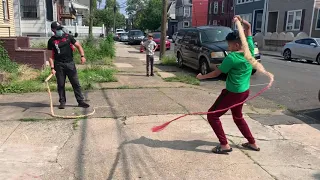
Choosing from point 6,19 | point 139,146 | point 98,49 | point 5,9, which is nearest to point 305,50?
point 98,49

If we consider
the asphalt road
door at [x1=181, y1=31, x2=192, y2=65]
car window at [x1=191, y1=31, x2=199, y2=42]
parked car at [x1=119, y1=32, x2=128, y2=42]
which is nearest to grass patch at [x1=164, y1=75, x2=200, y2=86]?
the asphalt road

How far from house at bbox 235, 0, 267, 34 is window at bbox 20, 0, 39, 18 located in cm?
2198

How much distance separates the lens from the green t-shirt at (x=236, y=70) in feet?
13.5

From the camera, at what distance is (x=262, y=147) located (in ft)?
15.6

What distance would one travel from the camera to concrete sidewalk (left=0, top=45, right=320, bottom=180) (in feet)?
12.8

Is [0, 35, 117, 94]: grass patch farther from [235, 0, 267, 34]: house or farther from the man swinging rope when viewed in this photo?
[235, 0, 267, 34]: house

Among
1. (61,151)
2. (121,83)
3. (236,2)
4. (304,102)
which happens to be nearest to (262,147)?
(61,151)

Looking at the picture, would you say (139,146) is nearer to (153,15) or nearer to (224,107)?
(224,107)

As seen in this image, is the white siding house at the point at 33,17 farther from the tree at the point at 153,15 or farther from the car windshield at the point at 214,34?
the tree at the point at 153,15

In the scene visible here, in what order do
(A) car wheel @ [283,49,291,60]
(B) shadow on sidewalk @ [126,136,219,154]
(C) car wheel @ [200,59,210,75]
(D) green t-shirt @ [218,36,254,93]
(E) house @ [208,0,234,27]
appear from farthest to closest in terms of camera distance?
(E) house @ [208,0,234,27] → (A) car wheel @ [283,49,291,60] → (C) car wheel @ [200,59,210,75] → (B) shadow on sidewalk @ [126,136,219,154] → (D) green t-shirt @ [218,36,254,93]

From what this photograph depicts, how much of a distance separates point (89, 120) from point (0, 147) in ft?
5.38

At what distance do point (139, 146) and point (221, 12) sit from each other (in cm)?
4561

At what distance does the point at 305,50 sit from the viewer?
17984 millimetres

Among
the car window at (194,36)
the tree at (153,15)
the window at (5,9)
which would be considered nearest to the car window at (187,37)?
the car window at (194,36)
